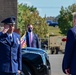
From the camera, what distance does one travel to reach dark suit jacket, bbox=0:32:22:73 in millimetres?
7848

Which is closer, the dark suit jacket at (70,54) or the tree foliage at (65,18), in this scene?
the dark suit jacket at (70,54)

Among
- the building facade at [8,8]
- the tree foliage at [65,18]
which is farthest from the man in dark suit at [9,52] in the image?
the tree foliage at [65,18]

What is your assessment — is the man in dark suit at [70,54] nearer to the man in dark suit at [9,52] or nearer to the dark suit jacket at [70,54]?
the dark suit jacket at [70,54]

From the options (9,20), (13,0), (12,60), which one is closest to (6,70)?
(12,60)

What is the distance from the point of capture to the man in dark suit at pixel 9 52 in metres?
7.84

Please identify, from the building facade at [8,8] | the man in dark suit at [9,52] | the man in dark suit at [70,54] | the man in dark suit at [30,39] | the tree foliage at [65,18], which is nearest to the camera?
the man in dark suit at [70,54]

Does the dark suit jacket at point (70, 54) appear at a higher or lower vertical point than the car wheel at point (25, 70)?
higher

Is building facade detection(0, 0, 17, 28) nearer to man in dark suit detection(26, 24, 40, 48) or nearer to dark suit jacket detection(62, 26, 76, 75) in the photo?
man in dark suit detection(26, 24, 40, 48)

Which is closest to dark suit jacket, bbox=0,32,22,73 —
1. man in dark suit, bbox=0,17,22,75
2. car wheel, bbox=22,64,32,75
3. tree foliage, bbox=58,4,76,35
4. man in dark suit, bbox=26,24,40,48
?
man in dark suit, bbox=0,17,22,75

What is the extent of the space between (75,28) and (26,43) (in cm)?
712

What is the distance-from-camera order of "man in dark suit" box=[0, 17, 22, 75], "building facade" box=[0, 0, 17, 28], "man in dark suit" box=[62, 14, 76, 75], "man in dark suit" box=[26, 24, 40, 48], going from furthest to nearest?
"building facade" box=[0, 0, 17, 28] → "man in dark suit" box=[26, 24, 40, 48] → "man in dark suit" box=[0, 17, 22, 75] → "man in dark suit" box=[62, 14, 76, 75]

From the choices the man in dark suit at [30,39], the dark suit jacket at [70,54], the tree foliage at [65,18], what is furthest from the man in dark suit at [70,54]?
the tree foliage at [65,18]

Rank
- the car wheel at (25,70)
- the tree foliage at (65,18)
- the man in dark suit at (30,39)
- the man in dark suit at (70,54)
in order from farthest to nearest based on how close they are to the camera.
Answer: the tree foliage at (65,18) → the man in dark suit at (30,39) → the car wheel at (25,70) → the man in dark suit at (70,54)

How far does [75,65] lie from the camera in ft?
23.0
